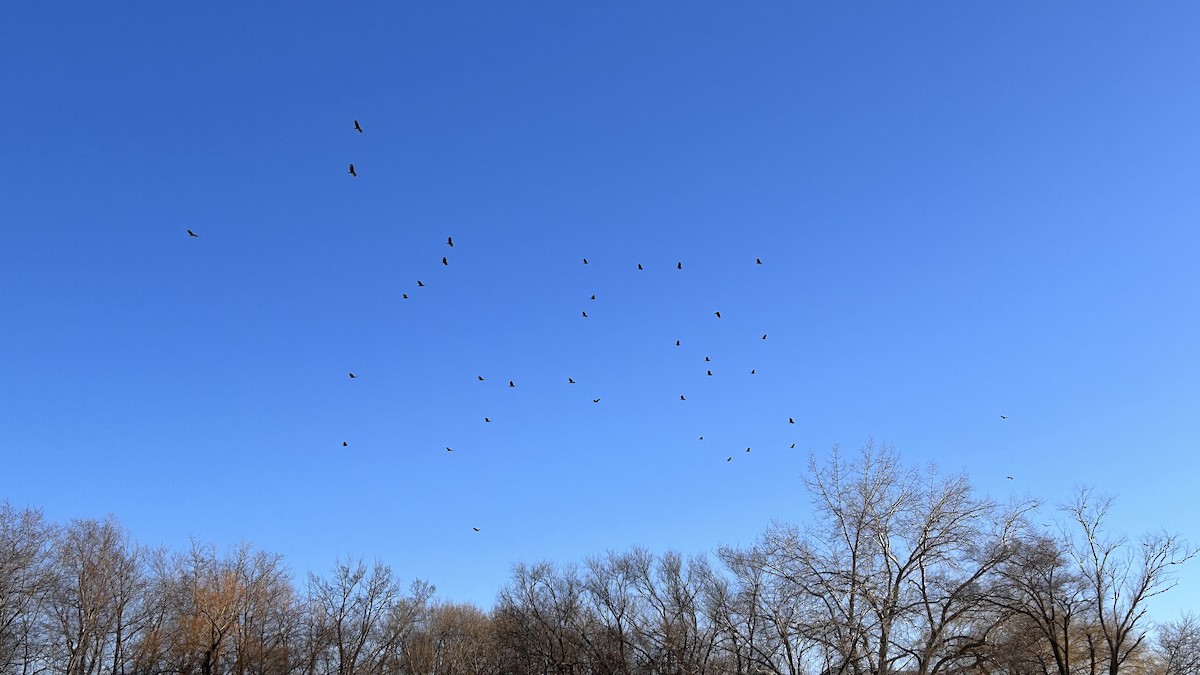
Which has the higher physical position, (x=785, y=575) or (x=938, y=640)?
(x=785, y=575)

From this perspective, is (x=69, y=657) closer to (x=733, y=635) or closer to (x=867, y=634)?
(x=733, y=635)

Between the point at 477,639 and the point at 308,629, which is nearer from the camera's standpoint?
the point at 308,629

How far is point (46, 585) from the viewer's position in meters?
48.1

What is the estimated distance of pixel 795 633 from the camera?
110ft

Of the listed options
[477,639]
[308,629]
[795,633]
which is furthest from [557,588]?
[795,633]

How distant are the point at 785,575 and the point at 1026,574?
11.9 metres

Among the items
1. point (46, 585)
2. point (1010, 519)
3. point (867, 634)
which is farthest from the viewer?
point (46, 585)

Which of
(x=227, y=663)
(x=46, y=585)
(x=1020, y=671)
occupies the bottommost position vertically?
(x=1020, y=671)

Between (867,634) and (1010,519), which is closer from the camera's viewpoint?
(867,634)

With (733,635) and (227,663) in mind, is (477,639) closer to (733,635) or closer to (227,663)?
(227,663)

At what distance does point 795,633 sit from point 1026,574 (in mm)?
11853

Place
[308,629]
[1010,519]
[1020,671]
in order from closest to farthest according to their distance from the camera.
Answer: [1010,519] < [1020,671] < [308,629]

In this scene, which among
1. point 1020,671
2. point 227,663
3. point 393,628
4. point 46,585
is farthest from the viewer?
point 393,628

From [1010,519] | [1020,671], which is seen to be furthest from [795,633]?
[1020,671]
